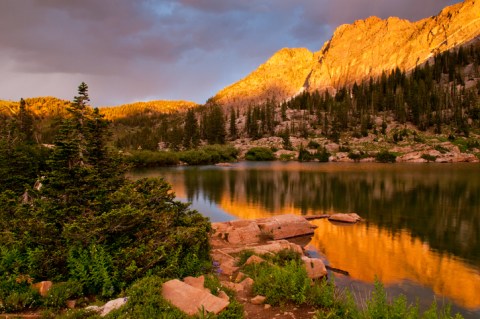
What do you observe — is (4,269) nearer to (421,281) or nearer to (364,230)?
(421,281)

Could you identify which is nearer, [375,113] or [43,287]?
[43,287]

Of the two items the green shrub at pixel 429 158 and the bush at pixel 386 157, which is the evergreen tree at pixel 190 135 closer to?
the bush at pixel 386 157

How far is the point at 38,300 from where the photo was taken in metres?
9.38

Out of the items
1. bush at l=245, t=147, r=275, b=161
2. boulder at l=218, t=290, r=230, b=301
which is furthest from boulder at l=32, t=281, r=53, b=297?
bush at l=245, t=147, r=275, b=161

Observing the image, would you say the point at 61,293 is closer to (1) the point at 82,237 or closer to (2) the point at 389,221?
(1) the point at 82,237

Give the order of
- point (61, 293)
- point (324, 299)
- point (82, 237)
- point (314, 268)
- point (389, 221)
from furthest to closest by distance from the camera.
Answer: point (389, 221) < point (314, 268) < point (82, 237) < point (61, 293) < point (324, 299)

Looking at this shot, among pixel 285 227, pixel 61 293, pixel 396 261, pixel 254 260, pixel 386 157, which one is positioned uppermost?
pixel 386 157

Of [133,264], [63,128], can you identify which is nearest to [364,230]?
[133,264]

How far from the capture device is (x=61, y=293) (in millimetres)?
9555

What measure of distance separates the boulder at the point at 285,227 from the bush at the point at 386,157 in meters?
76.6

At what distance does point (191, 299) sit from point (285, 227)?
15735 mm

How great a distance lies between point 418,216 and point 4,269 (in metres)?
31.3

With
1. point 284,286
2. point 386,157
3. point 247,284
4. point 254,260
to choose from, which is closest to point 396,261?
point 254,260

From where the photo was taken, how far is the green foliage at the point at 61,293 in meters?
9.28
